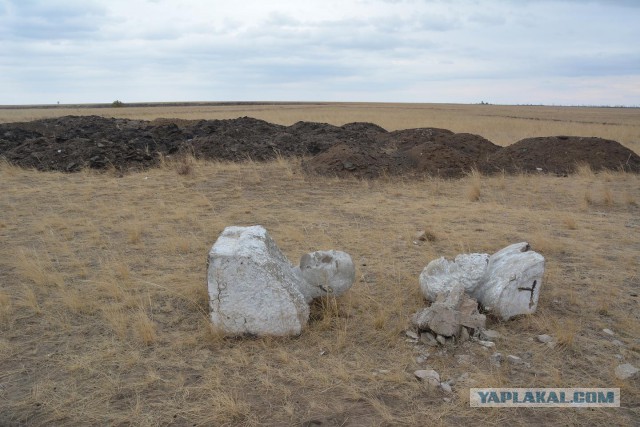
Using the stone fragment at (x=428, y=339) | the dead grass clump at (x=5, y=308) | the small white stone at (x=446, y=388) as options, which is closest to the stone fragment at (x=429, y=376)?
the small white stone at (x=446, y=388)

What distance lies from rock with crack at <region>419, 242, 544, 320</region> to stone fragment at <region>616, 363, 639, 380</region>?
0.90m

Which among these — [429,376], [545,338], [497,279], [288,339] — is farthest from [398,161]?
[429,376]

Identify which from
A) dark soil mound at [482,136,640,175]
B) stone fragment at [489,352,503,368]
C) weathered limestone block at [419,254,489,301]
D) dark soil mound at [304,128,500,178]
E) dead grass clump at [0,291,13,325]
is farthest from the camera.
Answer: dark soil mound at [482,136,640,175]

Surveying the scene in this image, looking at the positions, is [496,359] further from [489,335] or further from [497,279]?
[497,279]

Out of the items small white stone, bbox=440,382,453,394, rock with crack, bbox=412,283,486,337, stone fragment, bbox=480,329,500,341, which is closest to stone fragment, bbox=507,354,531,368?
stone fragment, bbox=480,329,500,341

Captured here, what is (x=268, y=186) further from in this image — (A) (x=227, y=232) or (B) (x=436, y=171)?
(A) (x=227, y=232)

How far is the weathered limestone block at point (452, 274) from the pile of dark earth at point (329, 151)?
7542mm

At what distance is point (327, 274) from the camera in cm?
466

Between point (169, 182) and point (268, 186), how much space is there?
2290mm

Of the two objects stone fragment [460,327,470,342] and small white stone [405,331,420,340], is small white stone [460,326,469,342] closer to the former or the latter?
stone fragment [460,327,470,342]

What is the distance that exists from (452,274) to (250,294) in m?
1.96

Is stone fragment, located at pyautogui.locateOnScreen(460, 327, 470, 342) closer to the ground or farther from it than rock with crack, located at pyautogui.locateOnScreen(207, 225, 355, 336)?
closer to the ground

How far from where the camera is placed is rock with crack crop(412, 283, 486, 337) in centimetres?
408

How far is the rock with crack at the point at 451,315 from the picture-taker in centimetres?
408
